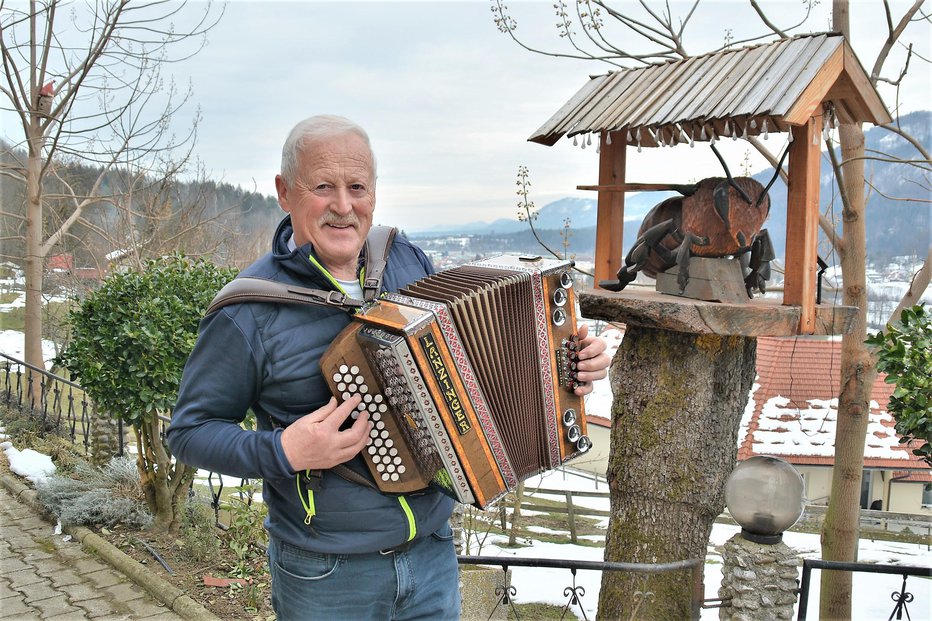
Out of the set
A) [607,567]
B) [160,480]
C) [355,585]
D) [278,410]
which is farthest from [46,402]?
[355,585]

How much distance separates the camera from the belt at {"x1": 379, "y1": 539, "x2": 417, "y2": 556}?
1962 mm

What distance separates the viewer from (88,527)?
5395 mm

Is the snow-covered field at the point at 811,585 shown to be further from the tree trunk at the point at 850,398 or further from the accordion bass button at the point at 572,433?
the accordion bass button at the point at 572,433

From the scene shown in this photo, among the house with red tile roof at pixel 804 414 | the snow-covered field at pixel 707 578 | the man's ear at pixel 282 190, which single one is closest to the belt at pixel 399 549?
the man's ear at pixel 282 190

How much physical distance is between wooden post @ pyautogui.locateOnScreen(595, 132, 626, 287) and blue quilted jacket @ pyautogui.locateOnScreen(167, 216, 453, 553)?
2.09m

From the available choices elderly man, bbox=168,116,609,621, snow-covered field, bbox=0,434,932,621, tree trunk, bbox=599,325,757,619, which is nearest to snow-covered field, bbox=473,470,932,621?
snow-covered field, bbox=0,434,932,621

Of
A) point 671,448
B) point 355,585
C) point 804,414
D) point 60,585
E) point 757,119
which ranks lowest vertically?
point 804,414

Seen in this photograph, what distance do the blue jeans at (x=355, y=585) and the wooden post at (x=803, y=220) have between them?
2063 mm

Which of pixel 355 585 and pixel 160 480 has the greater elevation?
pixel 355 585

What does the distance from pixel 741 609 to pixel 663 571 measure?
15.9 inches

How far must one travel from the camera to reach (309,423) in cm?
178

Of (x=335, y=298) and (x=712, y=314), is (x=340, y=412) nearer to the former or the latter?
(x=335, y=298)

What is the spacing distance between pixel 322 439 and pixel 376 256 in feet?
1.99

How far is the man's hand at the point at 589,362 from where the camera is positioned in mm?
2281
